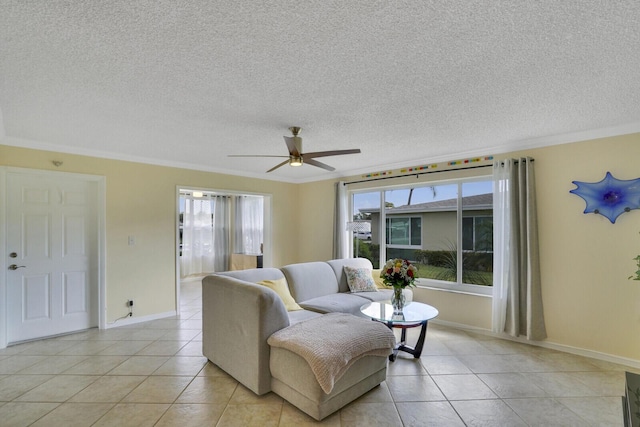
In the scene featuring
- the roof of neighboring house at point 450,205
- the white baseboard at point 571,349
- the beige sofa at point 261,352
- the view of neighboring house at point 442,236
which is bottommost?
the white baseboard at point 571,349

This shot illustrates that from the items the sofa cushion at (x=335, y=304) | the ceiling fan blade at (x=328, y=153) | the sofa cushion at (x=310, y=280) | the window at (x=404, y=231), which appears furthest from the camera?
the window at (x=404, y=231)

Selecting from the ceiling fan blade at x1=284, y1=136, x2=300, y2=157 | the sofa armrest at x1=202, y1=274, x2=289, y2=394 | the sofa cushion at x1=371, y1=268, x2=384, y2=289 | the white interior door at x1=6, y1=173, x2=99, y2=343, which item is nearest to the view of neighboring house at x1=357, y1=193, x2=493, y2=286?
the sofa cushion at x1=371, y1=268, x2=384, y2=289

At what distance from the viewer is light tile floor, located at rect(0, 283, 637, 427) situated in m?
2.19

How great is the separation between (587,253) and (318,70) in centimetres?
352

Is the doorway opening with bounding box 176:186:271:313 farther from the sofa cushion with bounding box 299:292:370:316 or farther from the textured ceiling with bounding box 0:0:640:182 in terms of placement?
the textured ceiling with bounding box 0:0:640:182

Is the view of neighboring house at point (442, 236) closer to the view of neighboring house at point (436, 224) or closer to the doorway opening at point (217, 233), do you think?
the view of neighboring house at point (436, 224)

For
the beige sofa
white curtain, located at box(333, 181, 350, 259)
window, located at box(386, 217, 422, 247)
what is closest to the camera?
the beige sofa

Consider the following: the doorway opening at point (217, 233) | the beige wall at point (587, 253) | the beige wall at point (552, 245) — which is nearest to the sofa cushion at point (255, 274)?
the beige wall at point (552, 245)

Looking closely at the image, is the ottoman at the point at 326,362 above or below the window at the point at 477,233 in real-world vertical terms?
below

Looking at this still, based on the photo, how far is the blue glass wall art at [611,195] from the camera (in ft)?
9.94

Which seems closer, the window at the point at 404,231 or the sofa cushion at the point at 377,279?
the sofa cushion at the point at 377,279

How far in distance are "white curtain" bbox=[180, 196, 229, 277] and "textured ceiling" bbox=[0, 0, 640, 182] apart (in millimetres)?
4443

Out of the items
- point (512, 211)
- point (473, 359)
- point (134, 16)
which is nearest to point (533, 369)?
point (473, 359)

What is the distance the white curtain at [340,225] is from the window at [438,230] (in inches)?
13.7
